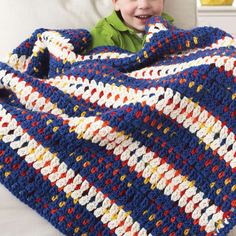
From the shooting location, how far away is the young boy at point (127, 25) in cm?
112

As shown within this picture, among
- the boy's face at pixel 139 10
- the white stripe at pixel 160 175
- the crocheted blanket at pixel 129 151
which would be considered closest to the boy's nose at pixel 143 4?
the boy's face at pixel 139 10

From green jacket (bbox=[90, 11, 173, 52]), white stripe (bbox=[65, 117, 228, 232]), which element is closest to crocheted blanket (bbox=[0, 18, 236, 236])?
white stripe (bbox=[65, 117, 228, 232])

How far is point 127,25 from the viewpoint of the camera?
1.19 metres

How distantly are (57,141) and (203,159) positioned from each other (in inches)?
11.0

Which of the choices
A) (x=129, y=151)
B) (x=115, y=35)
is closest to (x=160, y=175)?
(x=129, y=151)

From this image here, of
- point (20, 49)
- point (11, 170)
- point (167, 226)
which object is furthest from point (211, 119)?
point (20, 49)

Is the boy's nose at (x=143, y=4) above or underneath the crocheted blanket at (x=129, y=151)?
above

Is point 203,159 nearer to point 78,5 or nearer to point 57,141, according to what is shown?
point 57,141

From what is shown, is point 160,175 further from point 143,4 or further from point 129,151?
point 143,4

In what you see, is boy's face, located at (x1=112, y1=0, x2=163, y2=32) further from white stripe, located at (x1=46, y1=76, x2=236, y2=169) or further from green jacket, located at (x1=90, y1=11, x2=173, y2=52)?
white stripe, located at (x1=46, y1=76, x2=236, y2=169)

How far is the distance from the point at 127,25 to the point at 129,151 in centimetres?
54

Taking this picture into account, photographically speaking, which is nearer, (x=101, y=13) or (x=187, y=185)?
(x=187, y=185)

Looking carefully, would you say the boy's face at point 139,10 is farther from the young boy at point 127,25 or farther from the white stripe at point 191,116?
the white stripe at point 191,116

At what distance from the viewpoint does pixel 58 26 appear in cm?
115
